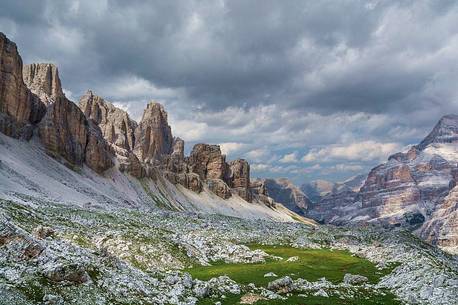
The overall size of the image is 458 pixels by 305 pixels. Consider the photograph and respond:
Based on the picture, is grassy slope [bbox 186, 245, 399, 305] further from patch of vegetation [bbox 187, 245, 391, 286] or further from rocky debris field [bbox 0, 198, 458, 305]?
rocky debris field [bbox 0, 198, 458, 305]

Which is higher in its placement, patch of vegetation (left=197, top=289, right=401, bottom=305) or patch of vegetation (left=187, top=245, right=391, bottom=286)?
patch of vegetation (left=197, top=289, right=401, bottom=305)

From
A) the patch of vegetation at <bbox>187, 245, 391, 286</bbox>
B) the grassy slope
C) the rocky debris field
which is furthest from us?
the patch of vegetation at <bbox>187, 245, 391, 286</bbox>

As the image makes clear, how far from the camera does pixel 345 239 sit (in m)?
152

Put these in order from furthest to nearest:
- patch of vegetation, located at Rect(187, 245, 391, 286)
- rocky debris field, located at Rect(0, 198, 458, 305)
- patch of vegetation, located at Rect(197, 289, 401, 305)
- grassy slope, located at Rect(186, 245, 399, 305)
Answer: patch of vegetation, located at Rect(187, 245, 391, 286), grassy slope, located at Rect(186, 245, 399, 305), patch of vegetation, located at Rect(197, 289, 401, 305), rocky debris field, located at Rect(0, 198, 458, 305)

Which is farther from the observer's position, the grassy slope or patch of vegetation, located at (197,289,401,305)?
the grassy slope

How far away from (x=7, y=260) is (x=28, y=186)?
374 feet

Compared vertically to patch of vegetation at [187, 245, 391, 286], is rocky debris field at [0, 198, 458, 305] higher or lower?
higher

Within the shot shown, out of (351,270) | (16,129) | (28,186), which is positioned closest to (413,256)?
(351,270)

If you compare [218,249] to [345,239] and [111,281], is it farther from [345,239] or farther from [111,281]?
[345,239]

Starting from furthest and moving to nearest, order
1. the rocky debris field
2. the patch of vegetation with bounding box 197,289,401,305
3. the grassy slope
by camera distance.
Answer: the grassy slope < the patch of vegetation with bounding box 197,289,401,305 < the rocky debris field

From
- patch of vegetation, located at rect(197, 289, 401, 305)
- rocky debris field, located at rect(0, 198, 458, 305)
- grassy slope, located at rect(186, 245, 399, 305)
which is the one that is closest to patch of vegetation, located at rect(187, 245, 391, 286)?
grassy slope, located at rect(186, 245, 399, 305)

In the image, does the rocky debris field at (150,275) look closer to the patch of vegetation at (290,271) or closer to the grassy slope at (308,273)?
the grassy slope at (308,273)

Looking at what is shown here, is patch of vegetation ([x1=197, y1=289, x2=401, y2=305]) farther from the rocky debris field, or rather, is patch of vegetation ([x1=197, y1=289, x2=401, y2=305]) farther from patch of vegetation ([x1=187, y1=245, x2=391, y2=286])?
patch of vegetation ([x1=187, y1=245, x2=391, y2=286])

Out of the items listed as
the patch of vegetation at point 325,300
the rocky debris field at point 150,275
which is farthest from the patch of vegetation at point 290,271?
the patch of vegetation at point 325,300
